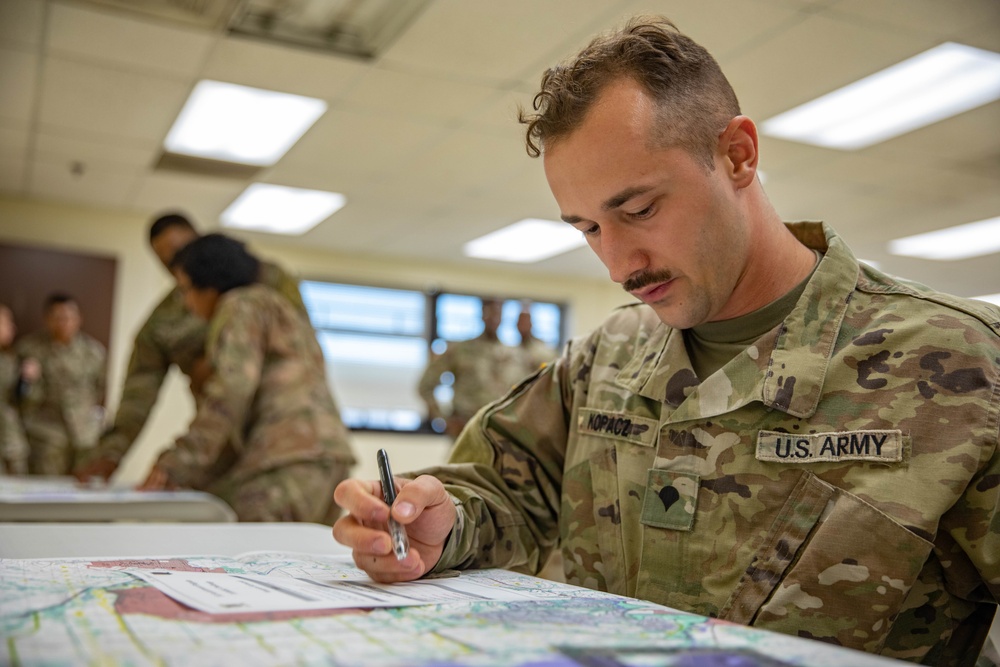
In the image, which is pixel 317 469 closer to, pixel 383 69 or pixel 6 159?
pixel 383 69

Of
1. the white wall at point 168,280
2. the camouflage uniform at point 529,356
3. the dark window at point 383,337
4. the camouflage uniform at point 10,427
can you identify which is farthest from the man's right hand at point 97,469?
the dark window at point 383,337

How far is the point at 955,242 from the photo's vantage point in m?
6.85

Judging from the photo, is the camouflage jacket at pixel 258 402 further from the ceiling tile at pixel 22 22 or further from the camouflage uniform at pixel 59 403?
the camouflage uniform at pixel 59 403

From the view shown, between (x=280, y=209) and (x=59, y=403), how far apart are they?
2.13 metres

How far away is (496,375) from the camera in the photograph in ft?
22.2

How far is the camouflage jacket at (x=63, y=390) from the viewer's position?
21.1ft

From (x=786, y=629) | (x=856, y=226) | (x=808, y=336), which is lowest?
(x=786, y=629)

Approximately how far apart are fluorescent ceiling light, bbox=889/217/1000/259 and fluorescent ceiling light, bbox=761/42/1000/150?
203 cm

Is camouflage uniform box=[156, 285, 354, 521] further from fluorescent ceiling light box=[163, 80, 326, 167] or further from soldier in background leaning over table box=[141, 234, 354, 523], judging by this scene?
fluorescent ceiling light box=[163, 80, 326, 167]

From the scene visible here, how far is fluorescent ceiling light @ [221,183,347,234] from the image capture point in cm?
652

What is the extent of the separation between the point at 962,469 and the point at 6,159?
6483 millimetres

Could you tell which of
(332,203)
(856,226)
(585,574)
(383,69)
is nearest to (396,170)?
(332,203)

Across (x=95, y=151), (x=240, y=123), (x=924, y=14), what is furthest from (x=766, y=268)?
(x=95, y=151)

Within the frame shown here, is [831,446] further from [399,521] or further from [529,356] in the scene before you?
[529,356]
